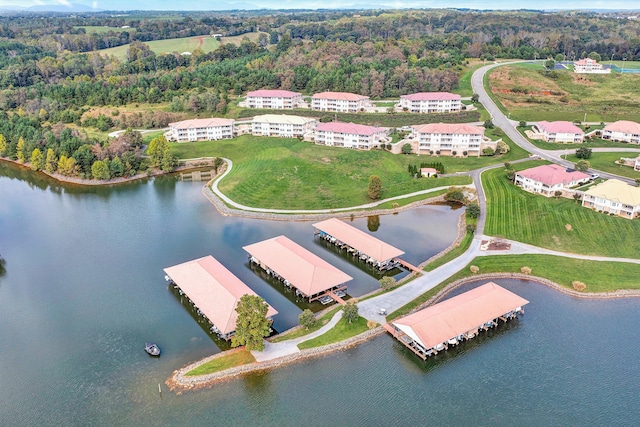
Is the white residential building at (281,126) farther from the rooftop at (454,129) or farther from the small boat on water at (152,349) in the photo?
the small boat on water at (152,349)

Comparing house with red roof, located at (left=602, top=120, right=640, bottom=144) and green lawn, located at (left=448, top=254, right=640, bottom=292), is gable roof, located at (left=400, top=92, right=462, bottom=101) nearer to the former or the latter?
house with red roof, located at (left=602, top=120, right=640, bottom=144)

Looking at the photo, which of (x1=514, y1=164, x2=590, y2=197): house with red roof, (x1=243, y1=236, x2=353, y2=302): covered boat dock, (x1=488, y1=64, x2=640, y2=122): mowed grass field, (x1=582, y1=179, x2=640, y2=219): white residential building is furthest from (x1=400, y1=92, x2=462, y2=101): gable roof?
(x1=243, y1=236, x2=353, y2=302): covered boat dock

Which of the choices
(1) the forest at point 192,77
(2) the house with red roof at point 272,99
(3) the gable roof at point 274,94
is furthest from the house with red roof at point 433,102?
(3) the gable roof at point 274,94

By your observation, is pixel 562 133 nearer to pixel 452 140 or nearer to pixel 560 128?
pixel 560 128

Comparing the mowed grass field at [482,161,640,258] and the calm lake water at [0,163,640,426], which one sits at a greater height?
the mowed grass field at [482,161,640,258]

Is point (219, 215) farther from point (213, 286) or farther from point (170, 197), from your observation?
point (213, 286)

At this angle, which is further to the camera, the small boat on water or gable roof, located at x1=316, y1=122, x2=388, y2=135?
gable roof, located at x1=316, y1=122, x2=388, y2=135

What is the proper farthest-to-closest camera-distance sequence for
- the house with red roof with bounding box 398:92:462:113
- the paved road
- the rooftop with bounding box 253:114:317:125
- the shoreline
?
1. the house with red roof with bounding box 398:92:462:113
2. the rooftop with bounding box 253:114:317:125
3. the paved road
4. the shoreline

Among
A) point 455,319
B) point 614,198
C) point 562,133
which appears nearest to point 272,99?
point 562,133
